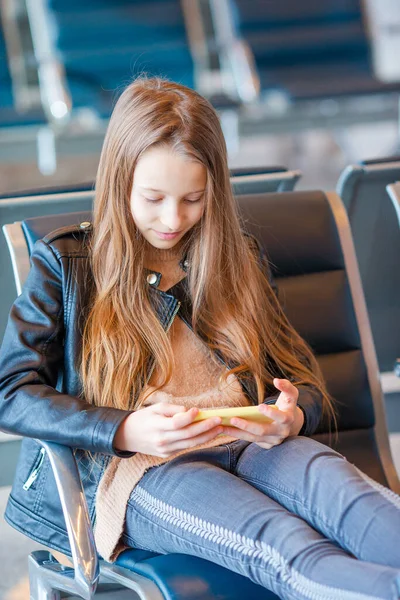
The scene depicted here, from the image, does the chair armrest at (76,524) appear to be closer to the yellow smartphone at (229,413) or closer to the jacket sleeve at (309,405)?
the yellow smartphone at (229,413)

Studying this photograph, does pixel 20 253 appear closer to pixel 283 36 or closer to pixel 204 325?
pixel 204 325

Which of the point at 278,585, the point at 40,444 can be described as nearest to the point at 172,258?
the point at 40,444

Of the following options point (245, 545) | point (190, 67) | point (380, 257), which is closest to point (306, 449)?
point (245, 545)

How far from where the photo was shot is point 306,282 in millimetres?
1835

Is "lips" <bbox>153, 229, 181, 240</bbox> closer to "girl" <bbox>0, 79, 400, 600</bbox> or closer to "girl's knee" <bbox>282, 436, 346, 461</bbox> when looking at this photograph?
"girl" <bbox>0, 79, 400, 600</bbox>

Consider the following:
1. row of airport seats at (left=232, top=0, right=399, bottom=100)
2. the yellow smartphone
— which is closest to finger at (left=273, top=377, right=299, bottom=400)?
the yellow smartphone

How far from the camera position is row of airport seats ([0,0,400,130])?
4.50 meters

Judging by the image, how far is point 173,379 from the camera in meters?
1.52

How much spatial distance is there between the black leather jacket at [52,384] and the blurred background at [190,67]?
9.29 feet

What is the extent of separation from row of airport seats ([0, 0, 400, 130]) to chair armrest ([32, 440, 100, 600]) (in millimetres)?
3238

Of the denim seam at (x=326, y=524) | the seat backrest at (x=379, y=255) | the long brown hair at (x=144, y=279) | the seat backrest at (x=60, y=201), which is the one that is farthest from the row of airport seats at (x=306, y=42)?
the denim seam at (x=326, y=524)

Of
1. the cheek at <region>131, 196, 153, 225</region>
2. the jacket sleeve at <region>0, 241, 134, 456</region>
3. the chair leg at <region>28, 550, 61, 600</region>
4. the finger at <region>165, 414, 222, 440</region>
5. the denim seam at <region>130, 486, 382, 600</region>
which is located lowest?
the chair leg at <region>28, 550, 61, 600</region>

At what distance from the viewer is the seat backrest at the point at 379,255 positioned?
2.27 metres

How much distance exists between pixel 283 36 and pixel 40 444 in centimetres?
372
